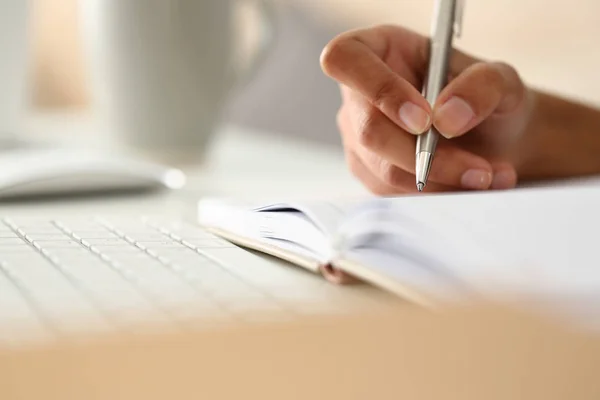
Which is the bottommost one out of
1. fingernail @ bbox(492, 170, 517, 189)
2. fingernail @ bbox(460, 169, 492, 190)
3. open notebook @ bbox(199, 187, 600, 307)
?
open notebook @ bbox(199, 187, 600, 307)

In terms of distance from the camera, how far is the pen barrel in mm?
564

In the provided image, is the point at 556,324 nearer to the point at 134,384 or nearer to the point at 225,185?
the point at 134,384

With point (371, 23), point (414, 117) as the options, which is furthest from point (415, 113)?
point (371, 23)

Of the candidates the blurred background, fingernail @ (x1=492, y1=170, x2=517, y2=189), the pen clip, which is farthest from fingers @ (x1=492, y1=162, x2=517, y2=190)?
the blurred background

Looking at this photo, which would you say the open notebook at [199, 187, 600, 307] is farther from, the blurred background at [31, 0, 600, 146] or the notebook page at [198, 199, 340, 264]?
the blurred background at [31, 0, 600, 146]

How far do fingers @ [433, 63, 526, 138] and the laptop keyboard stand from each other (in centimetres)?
15

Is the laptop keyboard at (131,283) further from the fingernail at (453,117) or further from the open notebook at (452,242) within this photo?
the fingernail at (453,117)

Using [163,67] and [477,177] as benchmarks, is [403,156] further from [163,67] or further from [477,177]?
[163,67]

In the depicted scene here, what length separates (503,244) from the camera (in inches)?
14.9

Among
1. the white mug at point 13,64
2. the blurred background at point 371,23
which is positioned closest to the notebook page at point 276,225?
the blurred background at point 371,23

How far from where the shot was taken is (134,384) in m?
0.25

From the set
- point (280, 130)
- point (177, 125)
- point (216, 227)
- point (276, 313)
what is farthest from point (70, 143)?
point (276, 313)

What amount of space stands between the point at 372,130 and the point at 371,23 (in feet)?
1.98

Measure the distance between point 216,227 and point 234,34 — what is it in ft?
1.59
